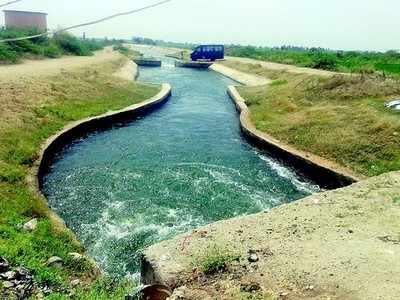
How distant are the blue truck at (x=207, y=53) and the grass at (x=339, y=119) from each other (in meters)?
45.7

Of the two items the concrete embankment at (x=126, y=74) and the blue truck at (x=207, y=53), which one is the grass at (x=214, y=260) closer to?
the concrete embankment at (x=126, y=74)

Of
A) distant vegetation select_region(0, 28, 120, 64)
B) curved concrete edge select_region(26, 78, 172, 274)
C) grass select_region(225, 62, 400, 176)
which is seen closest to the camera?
curved concrete edge select_region(26, 78, 172, 274)

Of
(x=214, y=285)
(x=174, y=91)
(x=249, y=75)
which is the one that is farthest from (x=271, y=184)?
(x=249, y=75)

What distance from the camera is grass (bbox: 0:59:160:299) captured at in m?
8.30

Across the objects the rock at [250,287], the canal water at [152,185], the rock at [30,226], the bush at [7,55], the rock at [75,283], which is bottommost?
the canal water at [152,185]

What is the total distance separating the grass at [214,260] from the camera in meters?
7.49

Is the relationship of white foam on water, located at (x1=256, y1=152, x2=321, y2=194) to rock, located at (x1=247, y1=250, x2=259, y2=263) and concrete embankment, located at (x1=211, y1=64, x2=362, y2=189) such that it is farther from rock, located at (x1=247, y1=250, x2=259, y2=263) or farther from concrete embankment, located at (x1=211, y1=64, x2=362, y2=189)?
rock, located at (x1=247, y1=250, x2=259, y2=263)

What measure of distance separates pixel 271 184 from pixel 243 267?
7.57 meters

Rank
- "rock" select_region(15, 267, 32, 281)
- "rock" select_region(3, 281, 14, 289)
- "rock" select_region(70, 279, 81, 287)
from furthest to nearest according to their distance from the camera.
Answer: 1. "rock" select_region(70, 279, 81, 287)
2. "rock" select_region(15, 267, 32, 281)
3. "rock" select_region(3, 281, 14, 289)

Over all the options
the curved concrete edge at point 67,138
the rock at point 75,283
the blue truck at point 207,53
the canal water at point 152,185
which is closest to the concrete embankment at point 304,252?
the rock at point 75,283

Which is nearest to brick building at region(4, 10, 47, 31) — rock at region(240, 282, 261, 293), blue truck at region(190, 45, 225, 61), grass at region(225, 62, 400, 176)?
blue truck at region(190, 45, 225, 61)

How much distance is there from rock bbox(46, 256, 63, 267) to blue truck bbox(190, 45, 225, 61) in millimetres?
67030

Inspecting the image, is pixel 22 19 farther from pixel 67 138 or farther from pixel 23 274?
pixel 23 274

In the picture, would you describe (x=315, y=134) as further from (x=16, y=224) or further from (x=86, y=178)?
(x=16, y=224)
